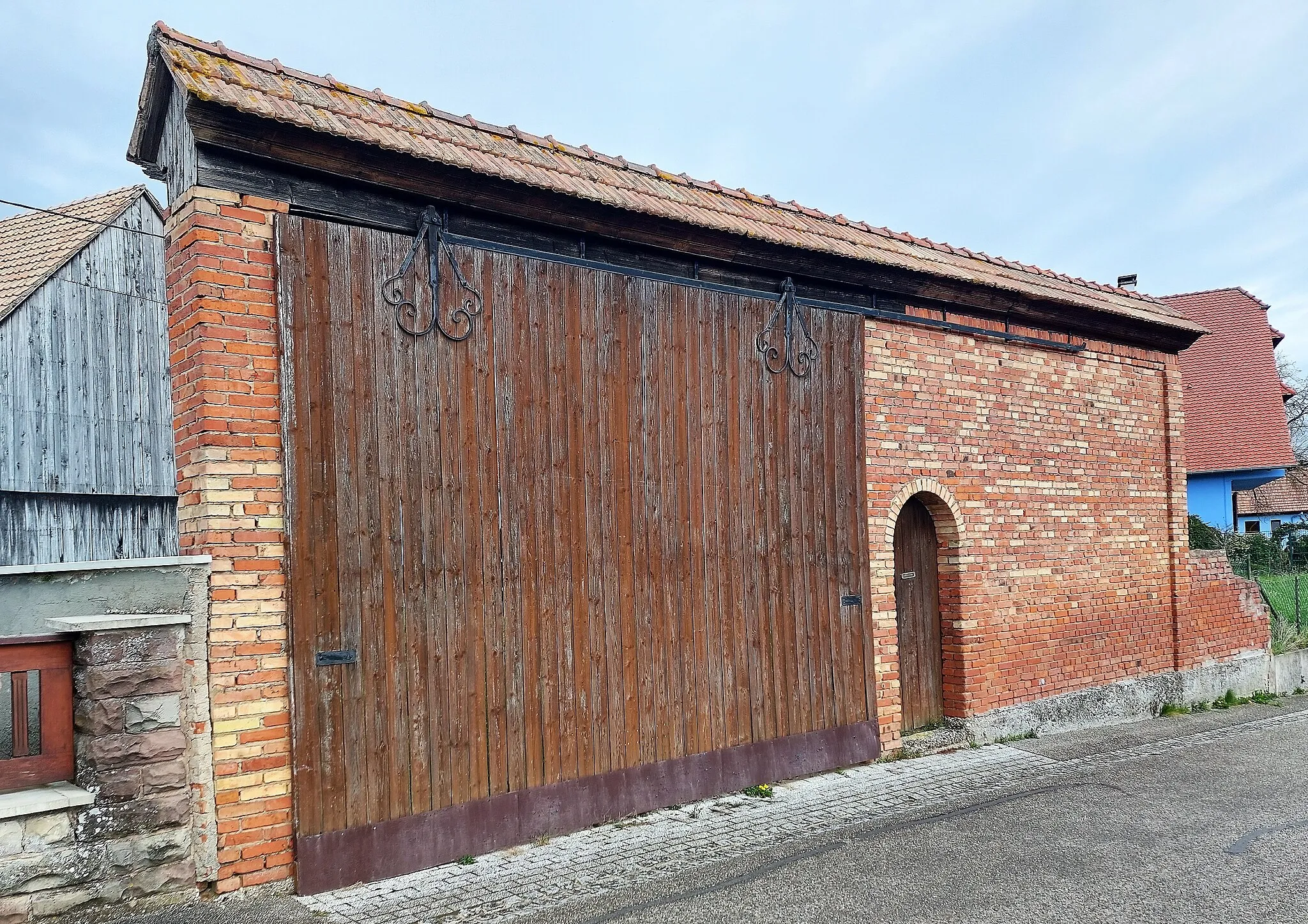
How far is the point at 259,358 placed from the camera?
5.09 m

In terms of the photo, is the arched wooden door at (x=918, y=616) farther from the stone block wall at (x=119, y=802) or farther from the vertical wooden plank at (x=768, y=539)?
the stone block wall at (x=119, y=802)

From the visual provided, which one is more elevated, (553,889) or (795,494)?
(795,494)

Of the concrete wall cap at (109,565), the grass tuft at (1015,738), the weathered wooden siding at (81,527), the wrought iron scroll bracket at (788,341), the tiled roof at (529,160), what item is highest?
the tiled roof at (529,160)

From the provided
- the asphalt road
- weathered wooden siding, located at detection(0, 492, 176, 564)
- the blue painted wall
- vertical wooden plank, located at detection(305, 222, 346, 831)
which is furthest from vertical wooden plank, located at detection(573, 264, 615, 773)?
the blue painted wall

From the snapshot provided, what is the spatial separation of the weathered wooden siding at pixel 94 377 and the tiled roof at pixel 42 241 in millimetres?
131

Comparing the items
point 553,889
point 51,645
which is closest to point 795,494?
point 553,889

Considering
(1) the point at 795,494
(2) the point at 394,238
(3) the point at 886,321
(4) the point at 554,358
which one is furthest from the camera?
(3) the point at 886,321

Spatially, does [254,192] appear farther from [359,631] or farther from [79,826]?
[79,826]

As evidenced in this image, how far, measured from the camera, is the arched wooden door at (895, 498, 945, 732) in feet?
28.3

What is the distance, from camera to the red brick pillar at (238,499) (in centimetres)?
485

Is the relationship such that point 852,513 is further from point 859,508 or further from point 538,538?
point 538,538

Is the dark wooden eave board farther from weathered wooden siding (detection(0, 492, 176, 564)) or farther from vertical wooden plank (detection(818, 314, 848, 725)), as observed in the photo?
weathered wooden siding (detection(0, 492, 176, 564))

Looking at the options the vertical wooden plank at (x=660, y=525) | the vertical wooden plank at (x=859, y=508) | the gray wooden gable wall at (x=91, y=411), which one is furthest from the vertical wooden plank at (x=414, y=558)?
the gray wooden gable wall at (x=91, y=411)

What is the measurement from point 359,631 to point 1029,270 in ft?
25.7
